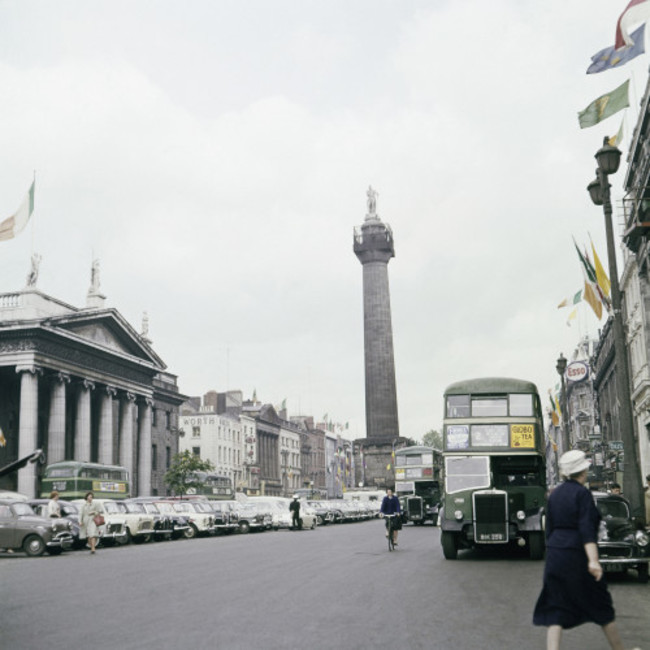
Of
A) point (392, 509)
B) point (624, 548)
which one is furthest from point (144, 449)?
point (624, 548)

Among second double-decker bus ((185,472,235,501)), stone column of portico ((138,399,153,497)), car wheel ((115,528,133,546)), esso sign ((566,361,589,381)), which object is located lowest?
car wheel ((115,528,133,546))

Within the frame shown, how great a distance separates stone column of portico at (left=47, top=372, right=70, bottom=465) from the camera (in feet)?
204

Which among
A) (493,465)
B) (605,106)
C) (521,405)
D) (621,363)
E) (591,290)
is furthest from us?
(591,290)

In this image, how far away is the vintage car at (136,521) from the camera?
1332 inches

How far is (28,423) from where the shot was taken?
→ 58438 mm

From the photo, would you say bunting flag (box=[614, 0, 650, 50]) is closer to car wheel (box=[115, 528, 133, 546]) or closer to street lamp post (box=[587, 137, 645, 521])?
street lamp post (box=[587, 137, 645, 521])

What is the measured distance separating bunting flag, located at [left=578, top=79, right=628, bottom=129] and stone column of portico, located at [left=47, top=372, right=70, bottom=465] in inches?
1978

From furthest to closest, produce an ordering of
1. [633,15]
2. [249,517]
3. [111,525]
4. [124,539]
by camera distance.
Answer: [249,517], [124,539], [111,525], [633,15]

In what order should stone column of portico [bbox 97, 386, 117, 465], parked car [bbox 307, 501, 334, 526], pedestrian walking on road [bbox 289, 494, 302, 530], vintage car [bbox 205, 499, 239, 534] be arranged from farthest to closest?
stone column of portico [bbox 97, 386, 117, 465] → parked car [bbox 307, 501, 334, 526] → pedestrian walking on road [bbox 289, 494, 302, 530] → vintage car [bbox 205, 499, 239, 534]

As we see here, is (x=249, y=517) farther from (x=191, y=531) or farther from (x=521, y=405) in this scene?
(x=521, y=405)

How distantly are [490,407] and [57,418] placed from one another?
4638cm

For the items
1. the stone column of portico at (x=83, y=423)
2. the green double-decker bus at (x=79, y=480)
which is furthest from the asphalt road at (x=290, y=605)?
the stone column of portico at (x=83, y=423)

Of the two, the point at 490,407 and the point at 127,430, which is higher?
the point at 127,430

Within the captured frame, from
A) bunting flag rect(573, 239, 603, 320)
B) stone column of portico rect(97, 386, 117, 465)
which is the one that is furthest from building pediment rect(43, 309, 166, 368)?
bunting flag rect(573, 239, 603, 320)
